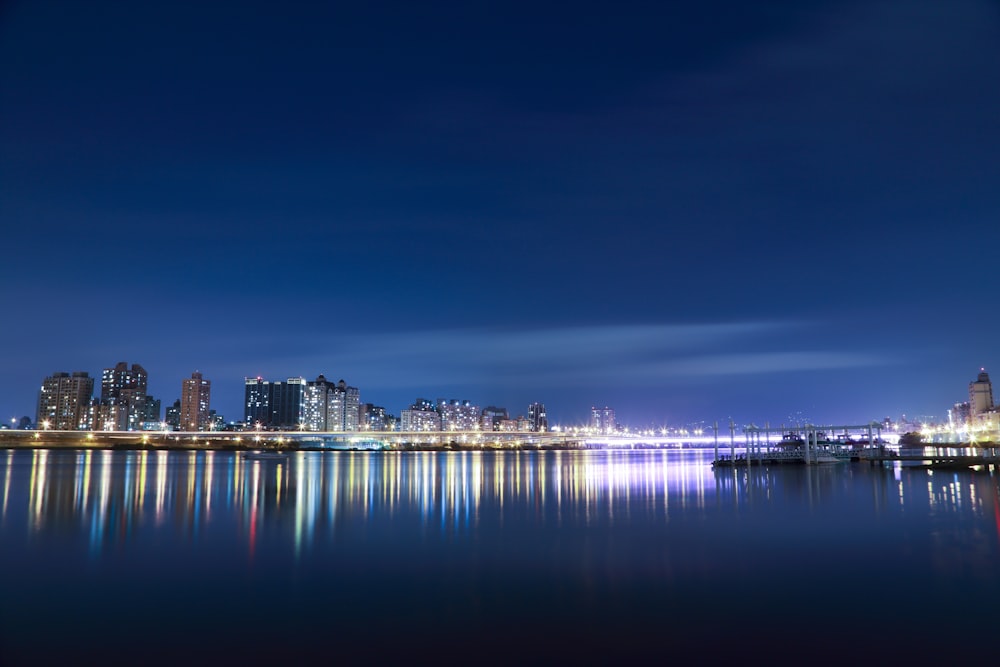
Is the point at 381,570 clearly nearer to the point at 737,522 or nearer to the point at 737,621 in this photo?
the point at 737,621

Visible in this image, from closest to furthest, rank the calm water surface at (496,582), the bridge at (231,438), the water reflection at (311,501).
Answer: the calm water surface at (496,582), the water reflection at (311,501), the bridge at (231,438)

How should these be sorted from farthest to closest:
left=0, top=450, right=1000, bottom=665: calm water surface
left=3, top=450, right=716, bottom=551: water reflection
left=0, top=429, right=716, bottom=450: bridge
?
left=0, top=429, right=716, bottom=450: bridge, left=3, top=450, right=716, bottom=551: water reflection, left=0, top=450, right=1000, bottom=665: calm water surface

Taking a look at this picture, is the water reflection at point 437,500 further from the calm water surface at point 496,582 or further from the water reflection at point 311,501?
the calm water surface at point 496,582

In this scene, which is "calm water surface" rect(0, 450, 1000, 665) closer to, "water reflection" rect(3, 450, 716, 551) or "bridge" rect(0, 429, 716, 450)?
"water reflection" rect(3, 450, 716, 551)

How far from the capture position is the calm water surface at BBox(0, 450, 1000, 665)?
1191 cm

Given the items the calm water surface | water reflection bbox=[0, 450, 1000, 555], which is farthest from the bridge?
the calm water surface

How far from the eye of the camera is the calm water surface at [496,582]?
39.1ft

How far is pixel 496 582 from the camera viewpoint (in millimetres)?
16750

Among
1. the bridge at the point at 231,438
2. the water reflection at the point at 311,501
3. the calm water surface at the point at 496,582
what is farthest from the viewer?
the bridge at the point at 231,438

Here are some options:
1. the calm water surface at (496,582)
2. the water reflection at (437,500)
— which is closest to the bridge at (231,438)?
the water reflection at (437,500)

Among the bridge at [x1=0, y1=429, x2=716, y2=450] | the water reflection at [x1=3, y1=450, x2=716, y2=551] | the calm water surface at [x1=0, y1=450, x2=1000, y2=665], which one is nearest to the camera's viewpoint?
the calm water surface at [x1=0, y1=450, x2=1000, y2=665]

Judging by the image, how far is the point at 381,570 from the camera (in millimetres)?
18172

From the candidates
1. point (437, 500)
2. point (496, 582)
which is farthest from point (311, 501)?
point (496, 582)

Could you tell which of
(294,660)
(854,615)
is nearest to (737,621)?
(854,615)
